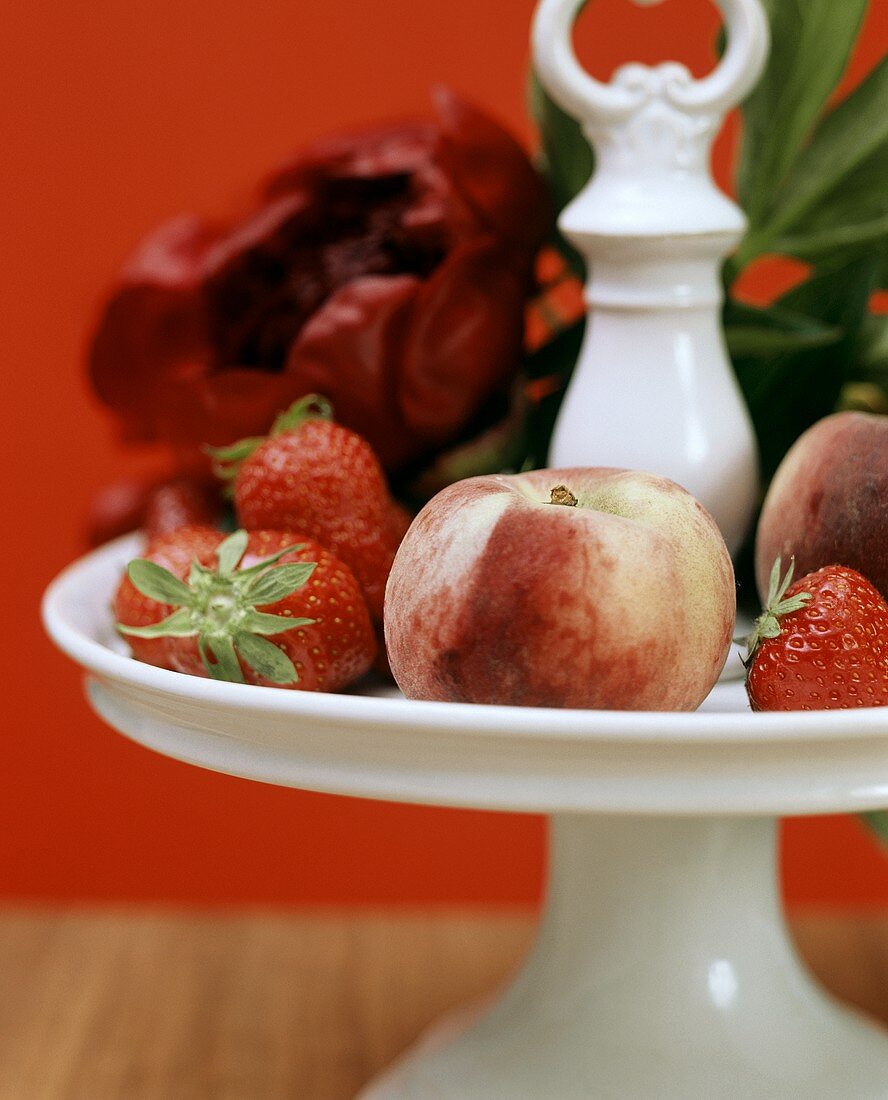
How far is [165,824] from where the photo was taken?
1.41m

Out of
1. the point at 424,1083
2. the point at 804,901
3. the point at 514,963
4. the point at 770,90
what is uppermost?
the point at 770,90

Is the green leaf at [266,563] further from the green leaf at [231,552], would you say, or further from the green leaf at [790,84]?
the green leaf at [790,84]

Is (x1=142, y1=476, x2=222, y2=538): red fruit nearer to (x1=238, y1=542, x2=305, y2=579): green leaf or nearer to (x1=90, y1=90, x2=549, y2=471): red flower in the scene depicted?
(x1=90, y1=90, x2=549, y2=471): red flower

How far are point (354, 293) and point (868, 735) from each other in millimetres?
324

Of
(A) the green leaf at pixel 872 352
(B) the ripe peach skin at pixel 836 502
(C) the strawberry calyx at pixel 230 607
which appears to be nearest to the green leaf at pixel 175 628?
(C) the strawberry calyx at pixel 230 607

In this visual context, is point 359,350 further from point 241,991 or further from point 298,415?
point 241,991

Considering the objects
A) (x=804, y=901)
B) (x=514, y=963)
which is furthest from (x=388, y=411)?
(x=804, y=901)

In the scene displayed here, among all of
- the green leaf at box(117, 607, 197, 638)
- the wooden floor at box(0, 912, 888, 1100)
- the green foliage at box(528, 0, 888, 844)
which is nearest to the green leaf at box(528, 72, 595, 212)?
the green foliage at box(528, 0, 888, 844)

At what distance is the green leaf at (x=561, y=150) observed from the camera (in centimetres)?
67

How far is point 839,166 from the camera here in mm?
650

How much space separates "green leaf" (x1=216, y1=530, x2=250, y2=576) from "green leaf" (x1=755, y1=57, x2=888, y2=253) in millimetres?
320

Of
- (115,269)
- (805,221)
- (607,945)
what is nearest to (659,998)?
(607,945)

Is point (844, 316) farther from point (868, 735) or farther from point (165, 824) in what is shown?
point (165, 824)

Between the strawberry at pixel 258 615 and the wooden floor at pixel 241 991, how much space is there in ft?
1.14
